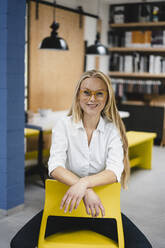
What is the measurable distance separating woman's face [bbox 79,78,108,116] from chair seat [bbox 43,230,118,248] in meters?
0.57

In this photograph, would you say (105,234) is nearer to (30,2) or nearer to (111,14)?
(30,2)

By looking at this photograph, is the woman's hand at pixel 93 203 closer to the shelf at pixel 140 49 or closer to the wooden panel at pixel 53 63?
the wooden panel at pixel 53 63

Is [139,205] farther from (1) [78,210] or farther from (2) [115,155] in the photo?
(1) [78,210]

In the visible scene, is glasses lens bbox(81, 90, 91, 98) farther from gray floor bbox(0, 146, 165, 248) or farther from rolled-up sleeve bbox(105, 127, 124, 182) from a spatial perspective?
gray floor bbox(0, 146, 165, 248)

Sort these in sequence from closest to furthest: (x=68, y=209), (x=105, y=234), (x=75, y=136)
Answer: (x=68, y=209) < (x=105, y=234) < (x=75, y=136)

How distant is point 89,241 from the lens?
150 centimetres

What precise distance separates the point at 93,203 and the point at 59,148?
0.36 m

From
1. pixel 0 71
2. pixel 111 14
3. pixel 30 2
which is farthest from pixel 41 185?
pixel 111 14

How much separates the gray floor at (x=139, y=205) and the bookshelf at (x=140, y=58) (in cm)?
196

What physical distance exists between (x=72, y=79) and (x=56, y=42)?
205 cm

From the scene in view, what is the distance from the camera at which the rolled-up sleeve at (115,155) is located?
1577 millimetres

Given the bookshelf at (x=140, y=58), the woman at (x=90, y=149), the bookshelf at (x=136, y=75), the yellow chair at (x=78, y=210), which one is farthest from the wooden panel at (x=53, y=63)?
the yellow chair at (x=78, y=210)

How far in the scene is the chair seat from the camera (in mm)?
1467

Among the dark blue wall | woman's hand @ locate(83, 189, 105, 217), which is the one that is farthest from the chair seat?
the dark blue wall
